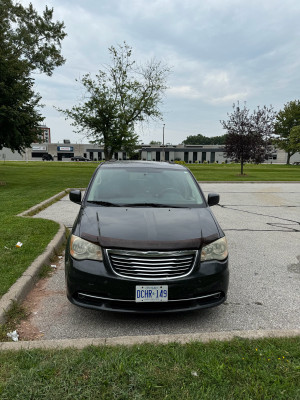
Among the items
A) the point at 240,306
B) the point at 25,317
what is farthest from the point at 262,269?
the point at 25,317

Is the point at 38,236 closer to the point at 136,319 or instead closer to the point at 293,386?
the point at 136,319

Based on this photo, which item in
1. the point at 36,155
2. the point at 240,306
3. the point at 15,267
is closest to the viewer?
the point at 240,306

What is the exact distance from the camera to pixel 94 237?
3.00 metres

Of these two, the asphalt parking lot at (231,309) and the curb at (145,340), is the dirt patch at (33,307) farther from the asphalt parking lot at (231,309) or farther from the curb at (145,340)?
the curb at (145,340)

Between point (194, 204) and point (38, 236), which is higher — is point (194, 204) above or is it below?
above

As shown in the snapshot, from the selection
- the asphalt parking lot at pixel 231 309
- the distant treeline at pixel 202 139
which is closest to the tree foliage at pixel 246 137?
the asphalt parking lot at pixel 231 309

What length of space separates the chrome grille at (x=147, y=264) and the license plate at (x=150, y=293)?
0.09 metres

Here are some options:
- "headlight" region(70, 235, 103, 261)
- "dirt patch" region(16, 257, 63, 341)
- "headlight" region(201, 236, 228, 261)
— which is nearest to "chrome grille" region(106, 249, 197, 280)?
"headlight" region(70, 235, 103, 261)

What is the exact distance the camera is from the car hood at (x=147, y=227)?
2895 millimetres

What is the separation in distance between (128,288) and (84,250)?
59 centimetres

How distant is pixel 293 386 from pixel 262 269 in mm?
2605

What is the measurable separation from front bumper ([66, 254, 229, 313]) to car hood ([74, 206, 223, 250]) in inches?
10.3

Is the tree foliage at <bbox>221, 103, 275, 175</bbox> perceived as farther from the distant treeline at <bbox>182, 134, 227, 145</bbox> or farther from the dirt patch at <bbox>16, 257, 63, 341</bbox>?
the distant treeline at <bbox>182, 134, 227, 145</bbox>

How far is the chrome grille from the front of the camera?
9.23 feet
